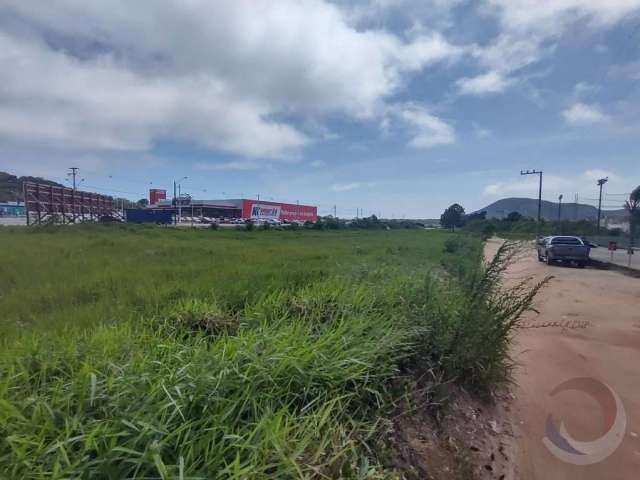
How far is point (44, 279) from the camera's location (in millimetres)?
5668

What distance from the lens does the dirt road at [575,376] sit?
2871mm

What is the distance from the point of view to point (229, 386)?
189 cm

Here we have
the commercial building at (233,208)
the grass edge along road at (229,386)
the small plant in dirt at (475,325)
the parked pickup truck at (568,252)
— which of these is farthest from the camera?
the commercial building at (233,208)

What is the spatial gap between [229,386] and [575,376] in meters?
4.82

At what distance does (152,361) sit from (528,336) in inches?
248

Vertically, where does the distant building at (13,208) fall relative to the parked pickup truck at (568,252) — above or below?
above

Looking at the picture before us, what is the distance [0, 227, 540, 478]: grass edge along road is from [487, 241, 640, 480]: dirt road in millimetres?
697

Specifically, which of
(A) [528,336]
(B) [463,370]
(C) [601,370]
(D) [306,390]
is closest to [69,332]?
(D) [306,390]

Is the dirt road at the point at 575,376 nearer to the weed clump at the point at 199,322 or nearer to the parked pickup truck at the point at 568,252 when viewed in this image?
the weed clump at the point at 199,322

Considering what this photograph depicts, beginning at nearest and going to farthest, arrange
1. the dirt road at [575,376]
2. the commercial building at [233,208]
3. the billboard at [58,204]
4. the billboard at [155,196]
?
1. the dirt road at [575,376]
2. the billboard at [58,204]
3. the commercial building at [233,208]
4. the billboard at [155,196]

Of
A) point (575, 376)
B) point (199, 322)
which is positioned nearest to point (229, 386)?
point (199, 322)

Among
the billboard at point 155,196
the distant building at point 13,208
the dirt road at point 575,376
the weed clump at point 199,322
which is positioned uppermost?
the billboard at point 155,196

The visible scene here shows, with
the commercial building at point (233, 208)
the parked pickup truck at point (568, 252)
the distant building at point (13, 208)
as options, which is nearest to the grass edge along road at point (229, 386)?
the parked pickup truck at point (568, 252)

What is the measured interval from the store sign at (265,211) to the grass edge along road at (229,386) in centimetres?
6602
